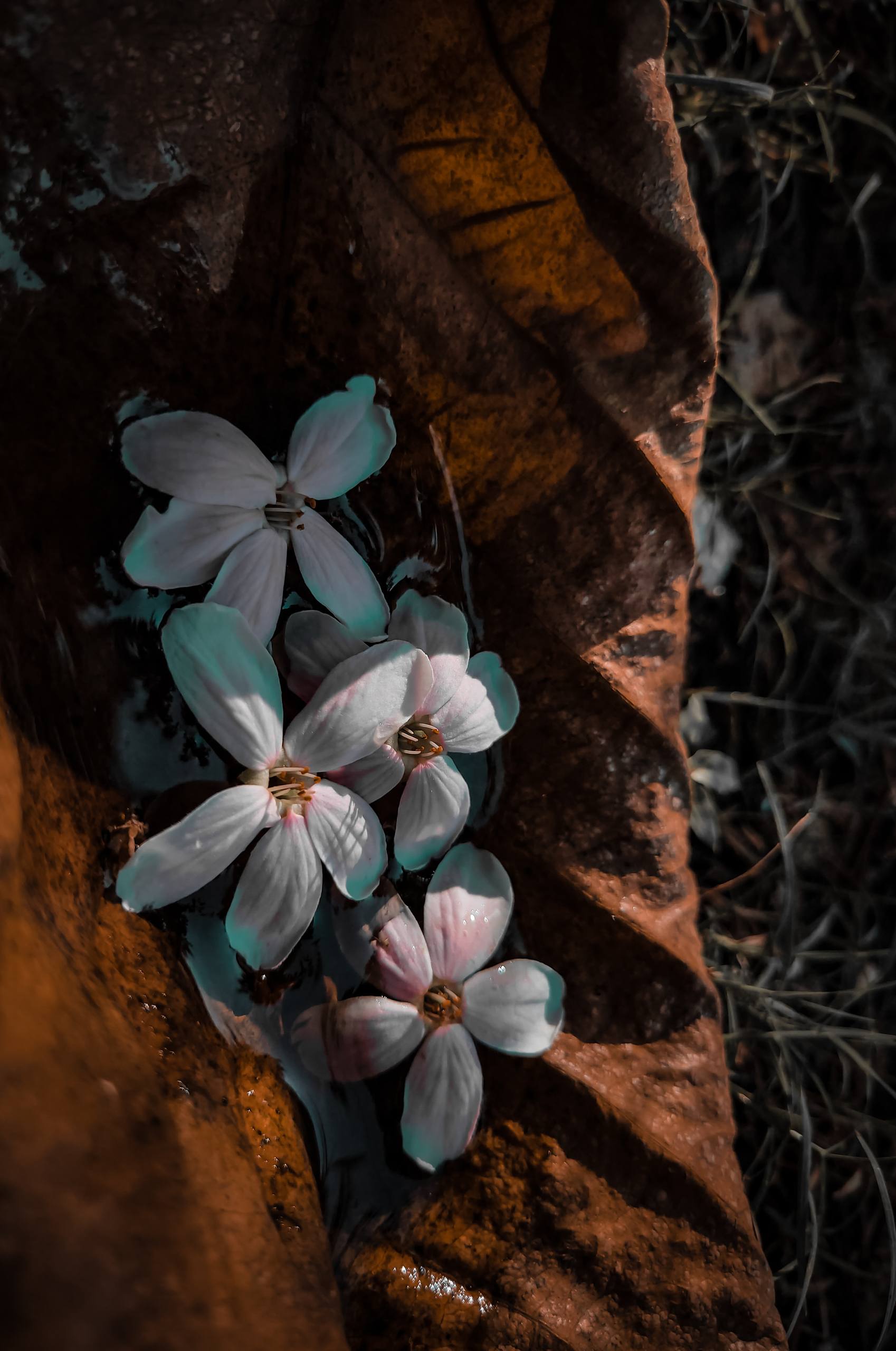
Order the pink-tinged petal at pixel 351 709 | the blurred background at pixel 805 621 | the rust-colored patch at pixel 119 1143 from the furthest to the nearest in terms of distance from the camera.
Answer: the blurred background at pixel 805 621, the pink-tinged petal at pixel 351 709, the rust-colored patch at pixel 119 1143

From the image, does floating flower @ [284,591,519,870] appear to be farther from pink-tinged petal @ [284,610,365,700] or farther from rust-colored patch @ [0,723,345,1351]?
rust-colored patch @ [0,723,345,1351]

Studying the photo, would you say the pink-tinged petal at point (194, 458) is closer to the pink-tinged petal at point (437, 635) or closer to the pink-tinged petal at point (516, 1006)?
the pink-tinged petal at point (437, 635)

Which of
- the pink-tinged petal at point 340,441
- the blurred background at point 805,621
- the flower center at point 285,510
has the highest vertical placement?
the pink-tinged petal at point 340,441

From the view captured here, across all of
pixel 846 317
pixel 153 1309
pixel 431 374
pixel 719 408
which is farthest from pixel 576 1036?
pixel 846 317

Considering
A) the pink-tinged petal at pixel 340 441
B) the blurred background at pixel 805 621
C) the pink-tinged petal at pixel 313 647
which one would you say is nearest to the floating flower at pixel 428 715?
the pink-tinged petal at pixel 313 647

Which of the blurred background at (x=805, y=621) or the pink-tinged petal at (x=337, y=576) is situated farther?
the blurred background at (x=805, y=621)

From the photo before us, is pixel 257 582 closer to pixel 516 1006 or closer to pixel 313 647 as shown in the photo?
pixel 313 647
